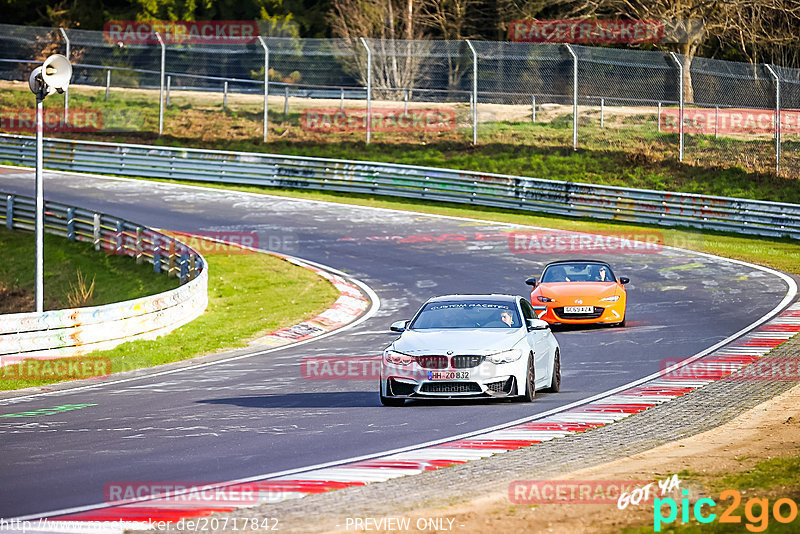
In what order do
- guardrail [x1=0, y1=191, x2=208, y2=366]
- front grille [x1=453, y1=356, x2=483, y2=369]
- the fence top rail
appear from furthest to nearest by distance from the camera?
the fence top rail, guardrail [x1=0, y1=191, x2=208, y2=366], front grille [x1=453, y1=356, x2=483, y2=369]

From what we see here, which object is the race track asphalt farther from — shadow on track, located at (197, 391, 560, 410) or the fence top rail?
the fence top rail

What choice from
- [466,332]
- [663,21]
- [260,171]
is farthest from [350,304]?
[663,21]

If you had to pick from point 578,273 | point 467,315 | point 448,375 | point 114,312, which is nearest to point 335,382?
point 467,315

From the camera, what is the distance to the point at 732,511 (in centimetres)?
753

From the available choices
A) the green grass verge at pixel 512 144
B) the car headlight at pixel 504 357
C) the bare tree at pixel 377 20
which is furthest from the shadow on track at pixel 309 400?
the bare tree at pixel 377 20

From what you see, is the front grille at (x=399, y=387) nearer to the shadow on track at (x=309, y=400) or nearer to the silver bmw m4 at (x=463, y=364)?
the silver bmw m4 at (x=463, y=364)

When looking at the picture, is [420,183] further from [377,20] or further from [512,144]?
[377,20]

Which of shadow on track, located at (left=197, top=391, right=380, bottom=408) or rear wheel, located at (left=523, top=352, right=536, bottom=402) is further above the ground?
rear wheel, located at (left=523, top=352, right=536, bottom=402)

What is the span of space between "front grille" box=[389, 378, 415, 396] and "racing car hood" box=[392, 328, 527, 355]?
0.35 metres

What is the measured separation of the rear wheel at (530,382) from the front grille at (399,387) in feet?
4.34

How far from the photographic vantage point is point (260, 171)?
39.6 meters

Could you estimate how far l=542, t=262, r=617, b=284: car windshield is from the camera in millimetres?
20094

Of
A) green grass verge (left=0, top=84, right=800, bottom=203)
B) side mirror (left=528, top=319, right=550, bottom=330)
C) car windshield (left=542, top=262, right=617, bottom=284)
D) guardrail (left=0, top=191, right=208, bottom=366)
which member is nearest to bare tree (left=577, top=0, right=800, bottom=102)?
green grass verge (left=0, top=84, right=800, bottom=203)

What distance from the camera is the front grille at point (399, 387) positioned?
12.7 meters
